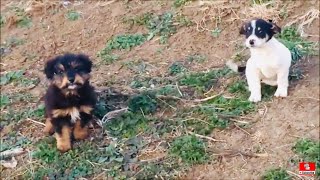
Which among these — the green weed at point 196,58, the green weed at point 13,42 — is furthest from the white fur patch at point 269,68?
the green weed at point 13,42

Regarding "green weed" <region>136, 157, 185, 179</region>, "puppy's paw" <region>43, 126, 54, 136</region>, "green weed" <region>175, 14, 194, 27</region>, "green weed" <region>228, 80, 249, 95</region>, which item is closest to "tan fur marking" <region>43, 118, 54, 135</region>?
"puppy's paw" <region>43, 126, 54, 136</region>

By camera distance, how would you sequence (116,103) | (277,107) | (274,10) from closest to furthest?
(277,107), (116,103), (274,10)

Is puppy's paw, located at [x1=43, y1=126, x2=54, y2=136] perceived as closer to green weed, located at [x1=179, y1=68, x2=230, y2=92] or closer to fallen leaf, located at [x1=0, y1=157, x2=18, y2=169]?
fallen leaf, located at [x1=0, y1=157, x2=18, y2=169]

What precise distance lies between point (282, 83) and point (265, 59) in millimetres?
345

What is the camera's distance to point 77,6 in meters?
9.41

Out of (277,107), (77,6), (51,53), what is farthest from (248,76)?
(77,6)

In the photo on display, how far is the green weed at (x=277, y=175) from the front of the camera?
5322 millimetres

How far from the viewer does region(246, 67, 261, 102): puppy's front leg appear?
6.26 m

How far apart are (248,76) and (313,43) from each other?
4.54 feet

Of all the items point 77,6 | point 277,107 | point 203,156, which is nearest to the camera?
point 203,156

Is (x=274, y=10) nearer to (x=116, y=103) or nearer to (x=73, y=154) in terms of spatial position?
(x=116, y=103)

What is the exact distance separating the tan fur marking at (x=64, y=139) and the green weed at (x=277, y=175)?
78.4 inches

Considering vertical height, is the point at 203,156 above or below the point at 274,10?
below

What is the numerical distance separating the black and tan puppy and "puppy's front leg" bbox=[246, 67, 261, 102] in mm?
1603
